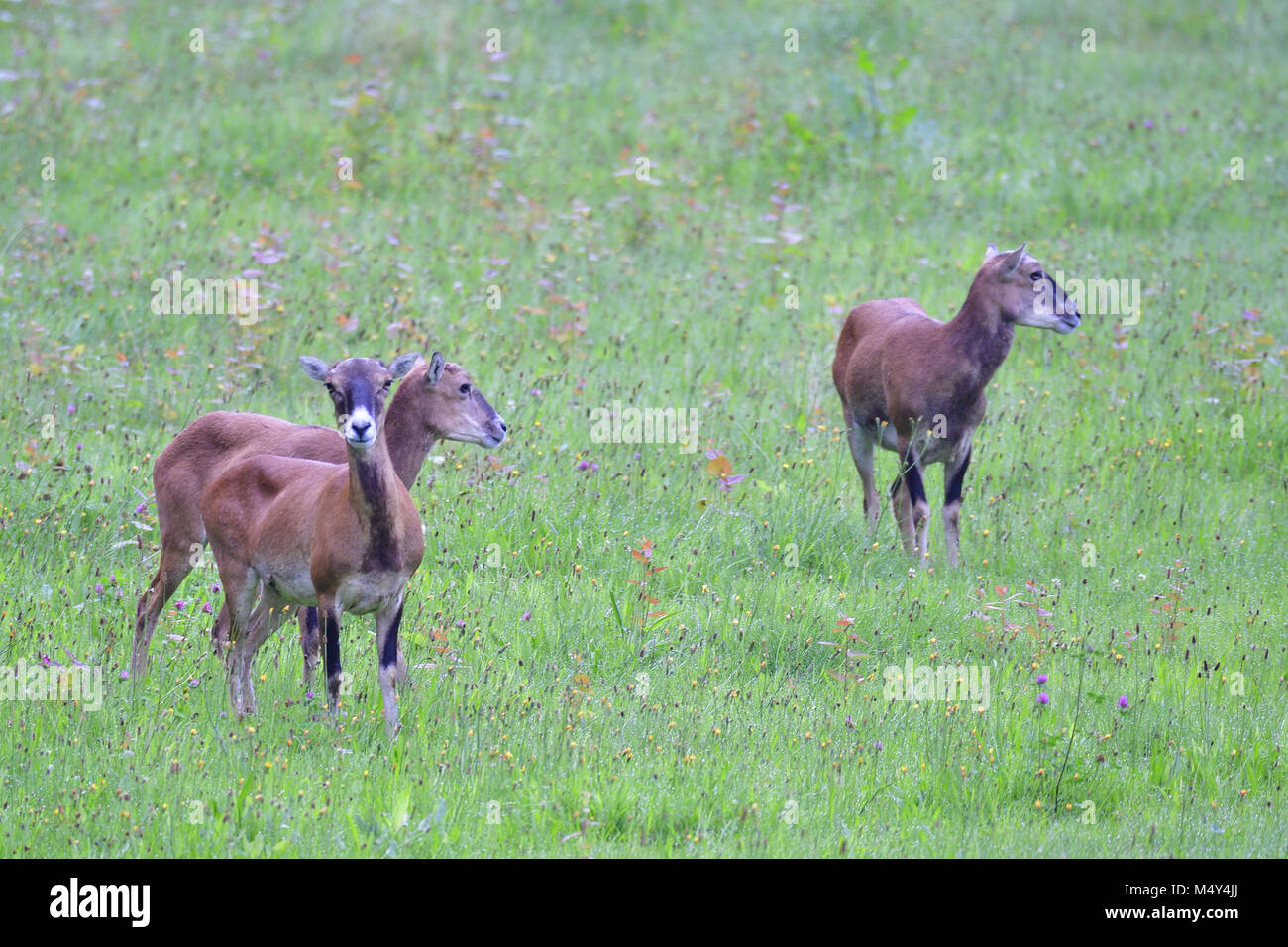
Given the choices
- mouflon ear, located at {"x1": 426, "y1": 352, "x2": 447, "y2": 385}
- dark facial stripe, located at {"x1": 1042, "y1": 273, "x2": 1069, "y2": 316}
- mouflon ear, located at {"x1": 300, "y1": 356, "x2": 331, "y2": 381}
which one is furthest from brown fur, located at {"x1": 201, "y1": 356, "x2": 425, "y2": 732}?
dark facial stripe, located at {"x1": 1042, "y1": 273, "x2": 1069, "y2": 316}

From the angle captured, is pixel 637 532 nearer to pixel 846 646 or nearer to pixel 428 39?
pixel 846 646

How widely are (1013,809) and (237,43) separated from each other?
18106 mm

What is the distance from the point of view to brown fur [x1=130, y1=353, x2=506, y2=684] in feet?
27.9

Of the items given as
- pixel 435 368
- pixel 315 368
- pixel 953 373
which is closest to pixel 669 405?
pixel 953 373

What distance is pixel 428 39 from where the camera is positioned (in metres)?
22.2

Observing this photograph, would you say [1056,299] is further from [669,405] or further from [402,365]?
[402,365]

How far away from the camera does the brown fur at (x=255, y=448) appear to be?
8500 mm

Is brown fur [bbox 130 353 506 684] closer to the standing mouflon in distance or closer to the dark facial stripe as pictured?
the standing mouflon in distance

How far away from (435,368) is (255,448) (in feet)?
3.67

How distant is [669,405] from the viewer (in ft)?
42.2

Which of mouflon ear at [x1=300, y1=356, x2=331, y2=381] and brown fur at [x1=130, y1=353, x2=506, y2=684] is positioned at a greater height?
mouflon ear at [x1=300, y1=356, x2=331, y2=381]

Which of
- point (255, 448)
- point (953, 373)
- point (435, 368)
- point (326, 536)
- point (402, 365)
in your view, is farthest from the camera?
point (953, 373)

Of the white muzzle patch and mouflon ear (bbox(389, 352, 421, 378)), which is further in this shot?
mouflon ear (bbox(389, 352, 421, 378))

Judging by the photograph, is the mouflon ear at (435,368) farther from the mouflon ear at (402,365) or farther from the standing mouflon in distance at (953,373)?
the standing mouflon in distance at (953,373)
